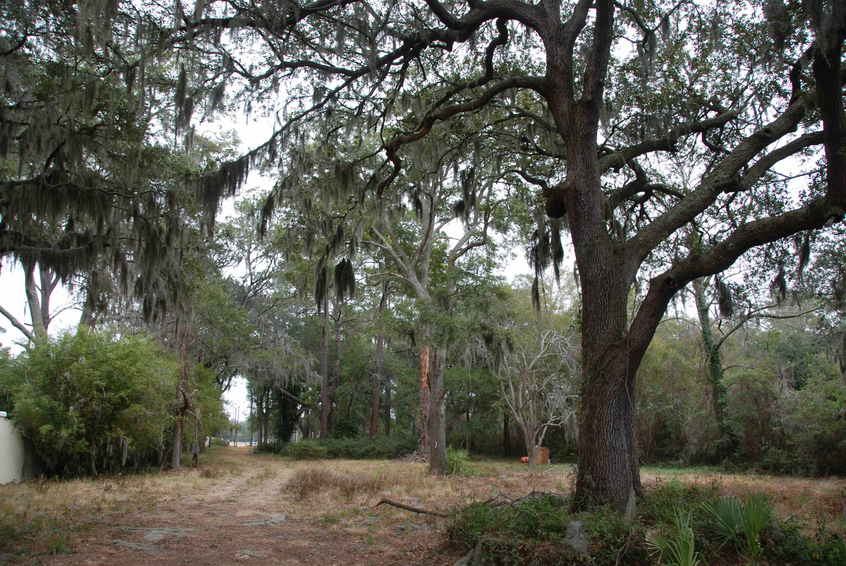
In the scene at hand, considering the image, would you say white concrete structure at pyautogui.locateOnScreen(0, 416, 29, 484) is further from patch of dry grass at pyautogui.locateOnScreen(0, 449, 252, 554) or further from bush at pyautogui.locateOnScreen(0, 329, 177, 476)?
patch of dry grass at pyautogui.locateOnScreen(0, 449, 252, 554)

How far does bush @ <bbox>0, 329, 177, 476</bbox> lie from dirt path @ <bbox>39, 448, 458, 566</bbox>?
15.5 feet

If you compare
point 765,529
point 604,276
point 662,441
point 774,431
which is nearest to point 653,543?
point 765,529

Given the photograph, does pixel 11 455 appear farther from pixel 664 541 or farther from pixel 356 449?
pixel 356 449

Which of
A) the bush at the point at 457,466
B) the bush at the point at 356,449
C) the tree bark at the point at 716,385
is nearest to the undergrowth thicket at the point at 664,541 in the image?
the bush at the point at 457,466

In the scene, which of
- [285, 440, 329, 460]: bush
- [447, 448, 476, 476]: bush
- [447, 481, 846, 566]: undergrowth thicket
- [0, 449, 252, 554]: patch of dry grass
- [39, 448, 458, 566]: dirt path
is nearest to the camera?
[447, 481, 846, 566]: undergrowth thicket

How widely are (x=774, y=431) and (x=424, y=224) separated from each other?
12113 mm

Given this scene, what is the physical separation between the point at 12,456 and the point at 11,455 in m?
0.06

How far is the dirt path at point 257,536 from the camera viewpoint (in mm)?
5582

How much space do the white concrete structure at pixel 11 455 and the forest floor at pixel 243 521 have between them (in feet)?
2.34

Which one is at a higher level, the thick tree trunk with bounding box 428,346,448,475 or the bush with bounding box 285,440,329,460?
the thick tree trunk with bounding box 428,346,448,475

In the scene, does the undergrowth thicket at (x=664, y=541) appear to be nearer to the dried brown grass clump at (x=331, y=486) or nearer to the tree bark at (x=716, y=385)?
the dried brown grass clump at (x=331, y=486)

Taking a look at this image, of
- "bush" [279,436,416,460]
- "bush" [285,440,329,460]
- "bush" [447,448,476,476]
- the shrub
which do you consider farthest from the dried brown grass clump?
"bush" [279,436,416,460]

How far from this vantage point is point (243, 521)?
7.92 metres

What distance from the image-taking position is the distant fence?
38.9ft
